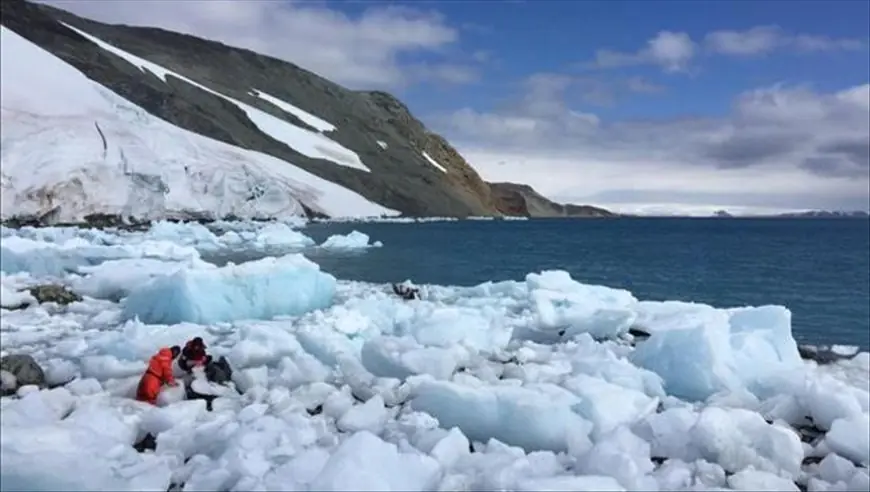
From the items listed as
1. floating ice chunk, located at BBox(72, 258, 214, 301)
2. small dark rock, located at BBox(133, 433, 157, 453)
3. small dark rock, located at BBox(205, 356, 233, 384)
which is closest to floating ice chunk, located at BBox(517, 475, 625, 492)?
small dark rock, located at BBox(133, 433, 157, 453)

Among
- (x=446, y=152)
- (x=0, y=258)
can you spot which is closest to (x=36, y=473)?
(x=0, y=258)

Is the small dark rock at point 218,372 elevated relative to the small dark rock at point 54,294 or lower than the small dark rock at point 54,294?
lower

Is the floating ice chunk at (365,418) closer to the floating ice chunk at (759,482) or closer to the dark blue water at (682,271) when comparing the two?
the floating ice chunk at (759,482)

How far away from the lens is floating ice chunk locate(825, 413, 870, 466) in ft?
21.0

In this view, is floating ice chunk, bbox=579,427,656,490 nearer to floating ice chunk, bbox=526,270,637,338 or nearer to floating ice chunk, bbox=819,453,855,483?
floating ice chunk, bbox=819,453,855,483

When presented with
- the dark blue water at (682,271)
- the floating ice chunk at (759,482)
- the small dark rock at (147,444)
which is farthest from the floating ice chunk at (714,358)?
the dark blue water at (682,271)

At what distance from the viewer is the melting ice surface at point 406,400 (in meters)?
→ 4.95

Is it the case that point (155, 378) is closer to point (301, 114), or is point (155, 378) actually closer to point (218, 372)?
point (218, 372)

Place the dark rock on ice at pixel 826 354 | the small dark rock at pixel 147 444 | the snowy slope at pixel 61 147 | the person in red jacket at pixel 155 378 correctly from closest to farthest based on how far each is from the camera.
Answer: the snowy slope at pixel 61 147, the small dark rock at pixel 147 444, the person in red jacket at pixel 155 378, the dark rock on ice at pixel 826 354

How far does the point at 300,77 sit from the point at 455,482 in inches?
3904

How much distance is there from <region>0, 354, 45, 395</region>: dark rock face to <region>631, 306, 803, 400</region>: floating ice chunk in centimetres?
689

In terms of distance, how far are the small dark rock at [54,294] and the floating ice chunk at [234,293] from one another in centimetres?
99

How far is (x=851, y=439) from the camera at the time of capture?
648 cm

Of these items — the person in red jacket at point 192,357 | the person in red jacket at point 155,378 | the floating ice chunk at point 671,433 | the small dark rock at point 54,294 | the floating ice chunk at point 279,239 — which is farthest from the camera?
the floating ice chunk at point 279,239
